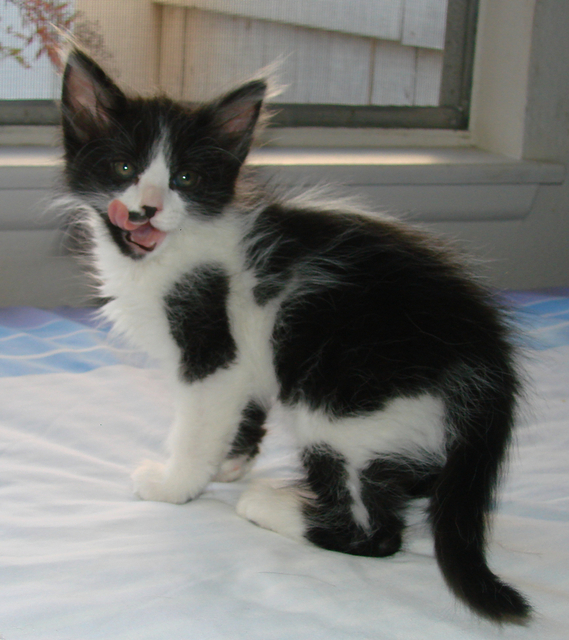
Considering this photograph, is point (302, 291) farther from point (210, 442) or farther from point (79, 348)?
point (79, 348)

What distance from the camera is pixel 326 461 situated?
0.98 m

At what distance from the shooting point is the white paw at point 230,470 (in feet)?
3.92

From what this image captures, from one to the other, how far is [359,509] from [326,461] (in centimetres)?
8

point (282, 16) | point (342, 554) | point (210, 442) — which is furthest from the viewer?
point (282, 16)

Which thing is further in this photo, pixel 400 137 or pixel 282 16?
pixel 400 137

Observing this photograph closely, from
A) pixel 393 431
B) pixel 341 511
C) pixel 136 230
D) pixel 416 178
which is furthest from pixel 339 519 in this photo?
pixel 416 178

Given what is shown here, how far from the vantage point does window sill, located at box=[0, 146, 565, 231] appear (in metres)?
2.04

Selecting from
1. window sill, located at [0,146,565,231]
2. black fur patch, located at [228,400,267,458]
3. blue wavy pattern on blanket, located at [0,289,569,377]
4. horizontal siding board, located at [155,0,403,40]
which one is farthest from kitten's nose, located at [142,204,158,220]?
horizontal siding board, located at [155,0,403,40]

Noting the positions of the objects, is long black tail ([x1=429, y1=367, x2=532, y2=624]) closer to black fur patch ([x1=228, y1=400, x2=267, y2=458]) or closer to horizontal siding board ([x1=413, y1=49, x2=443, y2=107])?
black fur patch ([x1=228, y1=400, x2=267, y2=458])

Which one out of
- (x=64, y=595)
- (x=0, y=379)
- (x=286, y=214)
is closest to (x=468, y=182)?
(x=286, y=214)

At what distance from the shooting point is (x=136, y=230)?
3.40 feet

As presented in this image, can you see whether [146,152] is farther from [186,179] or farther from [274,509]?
[274,509]

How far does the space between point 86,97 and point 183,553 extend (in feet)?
2.26

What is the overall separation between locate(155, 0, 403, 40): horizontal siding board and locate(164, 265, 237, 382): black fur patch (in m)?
1.54
